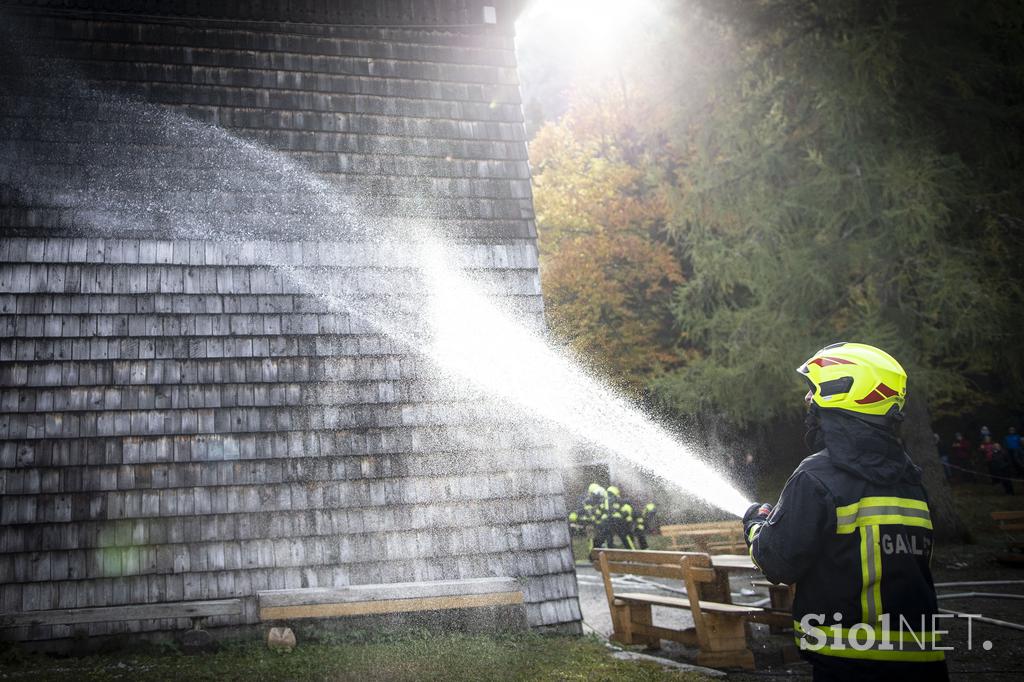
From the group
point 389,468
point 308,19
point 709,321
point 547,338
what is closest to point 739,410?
point 709,321

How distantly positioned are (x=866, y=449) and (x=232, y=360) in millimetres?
5608

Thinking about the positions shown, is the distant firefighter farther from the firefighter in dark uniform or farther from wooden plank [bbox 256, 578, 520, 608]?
the firefighter in dark uniform

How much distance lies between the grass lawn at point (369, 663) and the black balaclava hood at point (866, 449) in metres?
3.24

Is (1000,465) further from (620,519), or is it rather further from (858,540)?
(858,540)

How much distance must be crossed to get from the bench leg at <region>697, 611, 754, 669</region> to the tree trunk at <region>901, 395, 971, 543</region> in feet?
23.6

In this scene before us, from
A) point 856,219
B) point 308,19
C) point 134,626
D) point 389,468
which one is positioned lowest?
point 134,626

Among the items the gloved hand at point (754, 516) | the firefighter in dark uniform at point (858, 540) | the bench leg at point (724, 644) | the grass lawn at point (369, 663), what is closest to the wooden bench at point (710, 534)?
the bench leg at point (724, 644)

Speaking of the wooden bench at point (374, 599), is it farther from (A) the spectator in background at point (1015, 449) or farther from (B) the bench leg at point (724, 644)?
(A) the spectator in background at point (1015, 449)

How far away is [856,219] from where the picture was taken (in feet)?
40.9

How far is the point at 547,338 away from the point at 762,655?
11.4 ft

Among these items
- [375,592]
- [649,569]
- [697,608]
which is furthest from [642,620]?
[375,592]

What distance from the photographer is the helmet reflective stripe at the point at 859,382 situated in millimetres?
3064

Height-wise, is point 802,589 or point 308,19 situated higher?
point 308,19

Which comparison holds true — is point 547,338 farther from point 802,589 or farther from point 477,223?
point 802,589
